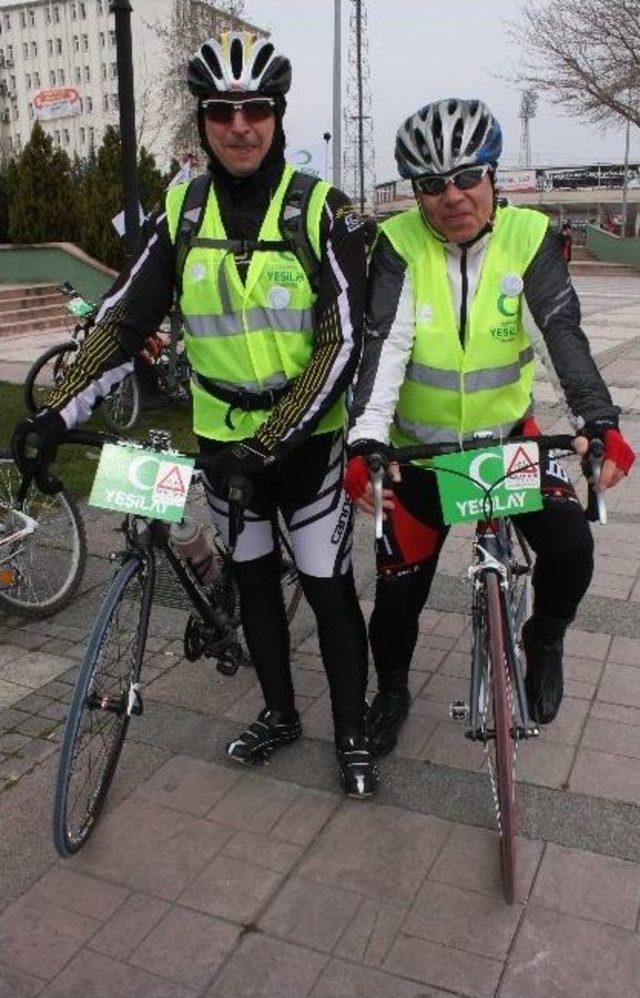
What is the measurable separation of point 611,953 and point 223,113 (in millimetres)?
2415

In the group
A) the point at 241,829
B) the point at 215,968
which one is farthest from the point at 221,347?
the point at 215,968

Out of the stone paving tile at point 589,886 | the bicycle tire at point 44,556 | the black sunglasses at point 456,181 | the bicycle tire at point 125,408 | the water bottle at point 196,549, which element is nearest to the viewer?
the stone paving tile at point 589,886

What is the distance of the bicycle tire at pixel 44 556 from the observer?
14.0 feet

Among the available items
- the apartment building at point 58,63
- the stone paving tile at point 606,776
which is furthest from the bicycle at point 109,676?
the apartment building at point 58,63

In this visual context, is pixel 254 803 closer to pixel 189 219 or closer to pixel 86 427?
pixel 189 219

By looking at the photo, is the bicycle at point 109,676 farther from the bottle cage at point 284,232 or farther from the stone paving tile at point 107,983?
the bottle cage at point 284,232

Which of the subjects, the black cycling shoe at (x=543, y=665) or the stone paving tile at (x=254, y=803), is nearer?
the stone paving tile at (x=254, y=803)

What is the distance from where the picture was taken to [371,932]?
7.90 feet

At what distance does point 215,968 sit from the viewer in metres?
2.31

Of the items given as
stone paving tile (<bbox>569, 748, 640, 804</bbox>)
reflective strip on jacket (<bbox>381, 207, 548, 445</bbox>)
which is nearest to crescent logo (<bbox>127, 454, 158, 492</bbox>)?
reflective strip on jacket (<bbox>381, 207, 548, 445</bbox>)

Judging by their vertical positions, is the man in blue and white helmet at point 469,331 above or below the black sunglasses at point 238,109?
below

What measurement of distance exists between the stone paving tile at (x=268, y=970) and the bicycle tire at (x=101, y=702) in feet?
2.09

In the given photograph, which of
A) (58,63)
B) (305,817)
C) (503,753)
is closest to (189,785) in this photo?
(305,817)

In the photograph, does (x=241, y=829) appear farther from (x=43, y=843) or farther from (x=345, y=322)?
(x=345, y=322)
